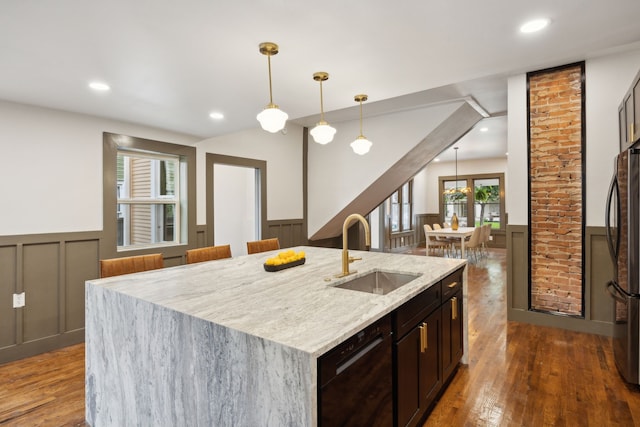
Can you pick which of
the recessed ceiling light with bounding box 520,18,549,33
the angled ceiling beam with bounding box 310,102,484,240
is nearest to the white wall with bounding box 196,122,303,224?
the angled ceiling beam with bounding box 310,102,484,240

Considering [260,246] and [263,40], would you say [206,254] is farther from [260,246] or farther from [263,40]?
[263,40]

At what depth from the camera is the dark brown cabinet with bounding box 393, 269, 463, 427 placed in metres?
1.67

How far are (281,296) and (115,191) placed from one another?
113 inches

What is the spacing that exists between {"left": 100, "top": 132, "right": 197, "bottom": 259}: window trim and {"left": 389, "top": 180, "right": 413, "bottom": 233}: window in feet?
20.2

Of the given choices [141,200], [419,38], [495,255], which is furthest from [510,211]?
[495,255]

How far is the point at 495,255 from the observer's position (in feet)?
29.1

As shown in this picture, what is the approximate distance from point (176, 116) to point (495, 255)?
830 cm

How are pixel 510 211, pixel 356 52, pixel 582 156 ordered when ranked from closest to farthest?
pixel 356 52
pixel 582 156
pixel 510 211

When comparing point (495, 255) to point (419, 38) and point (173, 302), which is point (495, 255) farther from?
point (173, 302)

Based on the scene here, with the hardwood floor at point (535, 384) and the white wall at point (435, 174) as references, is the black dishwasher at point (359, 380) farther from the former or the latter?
the white wall at point (435, 174)

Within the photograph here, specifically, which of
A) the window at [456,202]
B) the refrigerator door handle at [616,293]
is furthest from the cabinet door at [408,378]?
the window at [456,202]

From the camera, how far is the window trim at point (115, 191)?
3611mm

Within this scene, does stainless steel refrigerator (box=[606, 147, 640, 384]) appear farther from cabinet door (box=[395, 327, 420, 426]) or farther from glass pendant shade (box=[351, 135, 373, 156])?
glass pendant shade (box=[351, 135, 373, 156])

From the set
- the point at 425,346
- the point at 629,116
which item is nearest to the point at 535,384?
the point at 425,346
